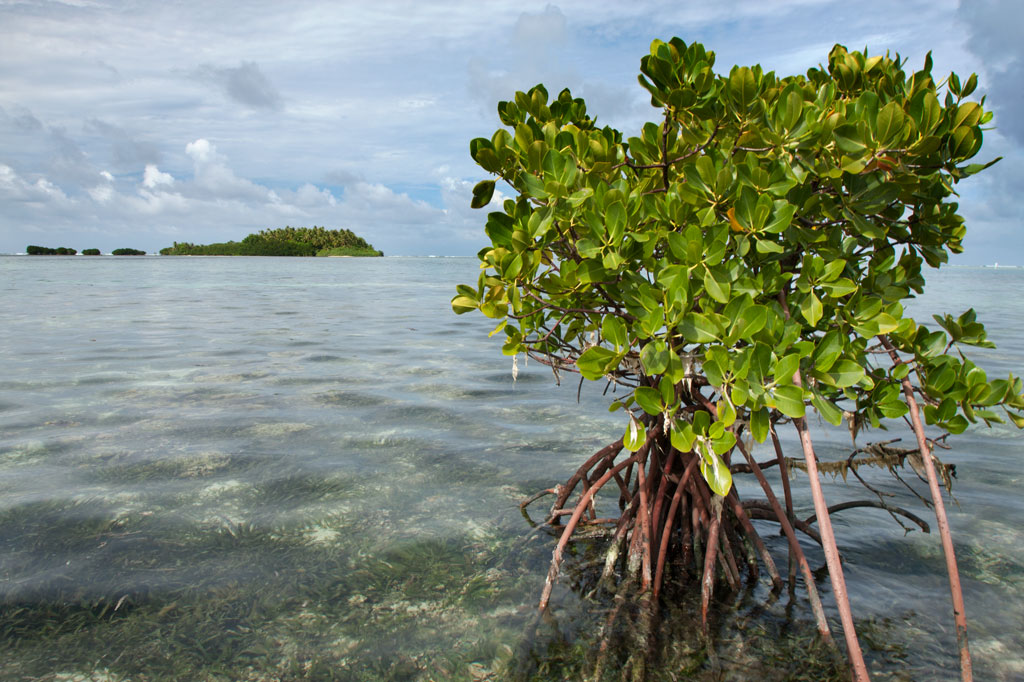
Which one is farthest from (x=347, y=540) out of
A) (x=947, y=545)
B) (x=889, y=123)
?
(x=889, y=123)

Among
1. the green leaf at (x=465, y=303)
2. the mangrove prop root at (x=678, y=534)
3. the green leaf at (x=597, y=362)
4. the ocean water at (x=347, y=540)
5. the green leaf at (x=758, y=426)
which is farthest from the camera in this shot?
the mangrove prop root at (x=678, y=534)

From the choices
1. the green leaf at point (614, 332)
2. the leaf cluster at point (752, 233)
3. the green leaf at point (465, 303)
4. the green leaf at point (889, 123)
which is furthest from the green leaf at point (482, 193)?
the green leaf at point (889, 123)

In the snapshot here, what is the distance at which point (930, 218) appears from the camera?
294cm

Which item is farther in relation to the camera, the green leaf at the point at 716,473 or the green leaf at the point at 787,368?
the green leaf at the point at 716,473

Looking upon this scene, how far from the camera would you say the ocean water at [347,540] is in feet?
9.89

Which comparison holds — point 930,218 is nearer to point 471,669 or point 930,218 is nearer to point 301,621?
point 471,669

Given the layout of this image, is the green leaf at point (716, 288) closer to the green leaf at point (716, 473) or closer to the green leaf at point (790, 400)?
the green leaf at point (790, 400)

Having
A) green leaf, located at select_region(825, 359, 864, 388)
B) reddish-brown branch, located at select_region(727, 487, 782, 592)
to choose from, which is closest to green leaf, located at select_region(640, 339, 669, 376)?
green leaf, located at select_region(825, 359, 864, 388)

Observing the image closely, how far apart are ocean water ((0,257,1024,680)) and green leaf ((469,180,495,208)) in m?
Result: 2.05

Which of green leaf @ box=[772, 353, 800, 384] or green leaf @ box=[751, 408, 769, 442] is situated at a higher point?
green leaf @ box=[772, 353, 800, 384]

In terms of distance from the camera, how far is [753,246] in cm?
274

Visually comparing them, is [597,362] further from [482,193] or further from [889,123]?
[889,123]

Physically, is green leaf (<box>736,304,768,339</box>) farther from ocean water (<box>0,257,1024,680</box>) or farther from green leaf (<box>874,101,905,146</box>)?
ocean water (<box>0,257,1024,680</box>)

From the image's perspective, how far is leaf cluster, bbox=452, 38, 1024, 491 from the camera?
2.43 metres
